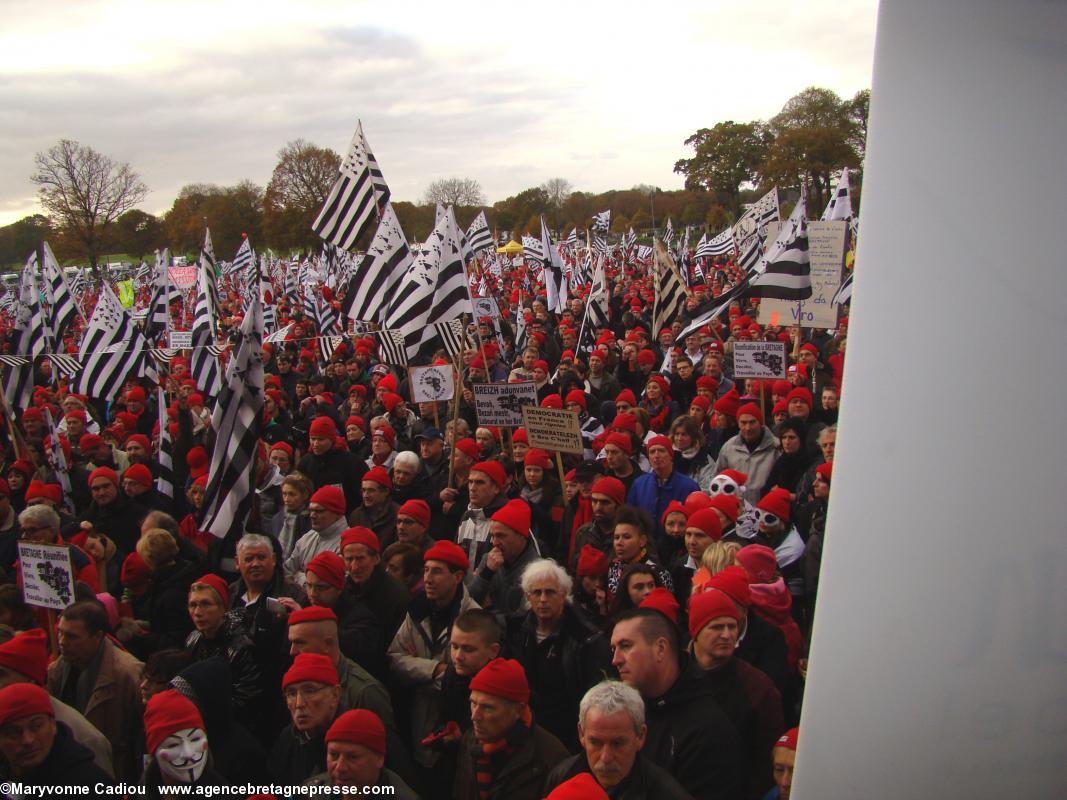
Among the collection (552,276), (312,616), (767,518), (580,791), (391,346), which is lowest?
(312,616)

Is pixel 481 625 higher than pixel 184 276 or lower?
lower

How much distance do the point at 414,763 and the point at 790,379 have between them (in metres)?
7.16

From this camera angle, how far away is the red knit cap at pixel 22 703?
3.31 meters

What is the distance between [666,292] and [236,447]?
26.0ft

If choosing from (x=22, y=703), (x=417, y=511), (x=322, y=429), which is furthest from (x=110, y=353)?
(x=22, y=703)

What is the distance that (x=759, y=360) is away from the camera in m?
8.95

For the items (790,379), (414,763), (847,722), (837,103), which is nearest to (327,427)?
(414,763)

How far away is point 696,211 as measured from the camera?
68.0 m

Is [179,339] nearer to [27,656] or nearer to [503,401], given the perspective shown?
[503,401]

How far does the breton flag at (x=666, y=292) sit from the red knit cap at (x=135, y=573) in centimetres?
865

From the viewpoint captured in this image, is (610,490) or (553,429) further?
(553,429)

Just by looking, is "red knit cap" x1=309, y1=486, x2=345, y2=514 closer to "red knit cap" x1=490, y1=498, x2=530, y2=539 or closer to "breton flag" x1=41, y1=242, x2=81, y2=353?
"red knit cap" x1=490, y1=498, x2=530, y2=539

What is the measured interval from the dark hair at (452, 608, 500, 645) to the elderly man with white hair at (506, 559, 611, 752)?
325 millimetres

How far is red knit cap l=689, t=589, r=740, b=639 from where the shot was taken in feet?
12.1
